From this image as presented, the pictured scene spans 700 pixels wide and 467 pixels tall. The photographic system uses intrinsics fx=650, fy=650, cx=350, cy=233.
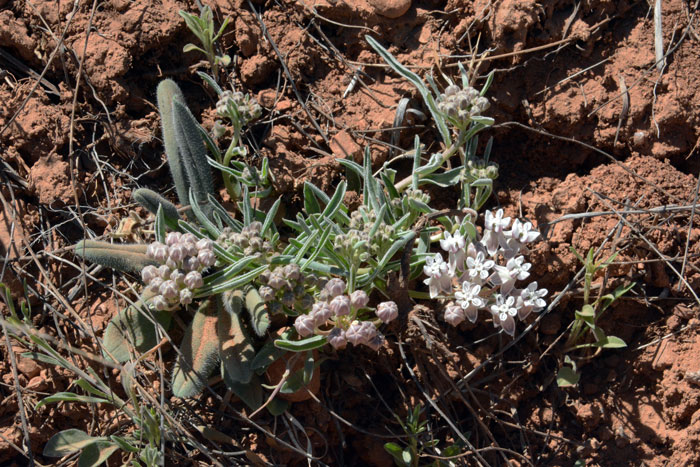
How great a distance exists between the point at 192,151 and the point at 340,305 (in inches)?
58.8

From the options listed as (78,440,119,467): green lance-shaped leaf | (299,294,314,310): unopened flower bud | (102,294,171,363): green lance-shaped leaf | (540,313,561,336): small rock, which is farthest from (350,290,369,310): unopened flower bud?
(78,440,119,467): green lance-shaped leaf

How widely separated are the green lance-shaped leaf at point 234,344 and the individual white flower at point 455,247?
1212 millimetres

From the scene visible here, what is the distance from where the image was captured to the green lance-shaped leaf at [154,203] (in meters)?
3.83

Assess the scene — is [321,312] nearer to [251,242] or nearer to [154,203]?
[251,242]


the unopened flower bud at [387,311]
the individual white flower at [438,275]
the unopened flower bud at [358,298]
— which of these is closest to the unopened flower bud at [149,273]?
the unopened flower bud at [358,298]

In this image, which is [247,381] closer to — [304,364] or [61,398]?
[304,364]

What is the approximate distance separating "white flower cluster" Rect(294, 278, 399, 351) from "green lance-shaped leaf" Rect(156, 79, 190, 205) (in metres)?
1.30

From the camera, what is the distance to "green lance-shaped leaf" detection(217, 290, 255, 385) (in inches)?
141

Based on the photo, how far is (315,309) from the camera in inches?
132

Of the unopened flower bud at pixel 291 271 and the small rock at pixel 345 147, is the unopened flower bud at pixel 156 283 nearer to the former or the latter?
the unopened flower bud at pixel 291 271

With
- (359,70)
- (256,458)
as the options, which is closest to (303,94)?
(359,70)

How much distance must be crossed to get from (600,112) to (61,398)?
Answer: 3.77 metres

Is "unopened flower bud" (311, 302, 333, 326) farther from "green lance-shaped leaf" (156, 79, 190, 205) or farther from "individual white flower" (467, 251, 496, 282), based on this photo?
"green lance-shaped leaf" (156, 79, 190, 205)

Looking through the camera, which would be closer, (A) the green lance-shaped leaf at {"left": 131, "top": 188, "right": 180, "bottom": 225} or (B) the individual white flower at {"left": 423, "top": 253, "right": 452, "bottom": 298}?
(B) the individual white flower at {"left": 423, "top": 253, "right": 452, "bottom": 298}
